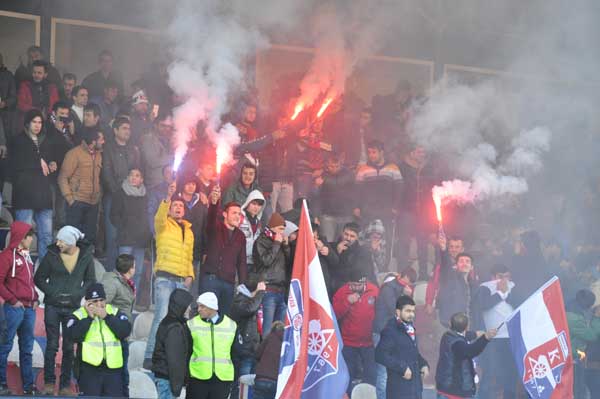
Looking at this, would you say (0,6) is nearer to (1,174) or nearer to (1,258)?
(1,174)

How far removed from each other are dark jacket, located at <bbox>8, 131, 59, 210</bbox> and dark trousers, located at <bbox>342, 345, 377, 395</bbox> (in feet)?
8.91

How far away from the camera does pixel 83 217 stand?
31.0ft

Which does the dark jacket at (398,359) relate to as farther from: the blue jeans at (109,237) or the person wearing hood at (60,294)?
the blue jeans at (109,237)

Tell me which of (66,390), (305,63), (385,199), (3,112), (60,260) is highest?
(305,63)

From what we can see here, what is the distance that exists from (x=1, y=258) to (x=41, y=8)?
4.11m

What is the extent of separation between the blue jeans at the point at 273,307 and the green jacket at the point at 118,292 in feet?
3.57

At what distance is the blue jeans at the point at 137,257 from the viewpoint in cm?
927

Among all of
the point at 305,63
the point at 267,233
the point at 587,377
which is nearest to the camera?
the point at 267,233

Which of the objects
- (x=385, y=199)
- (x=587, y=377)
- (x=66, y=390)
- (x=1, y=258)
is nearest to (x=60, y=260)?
(x=1, y=258)

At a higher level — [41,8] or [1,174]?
[41,8]

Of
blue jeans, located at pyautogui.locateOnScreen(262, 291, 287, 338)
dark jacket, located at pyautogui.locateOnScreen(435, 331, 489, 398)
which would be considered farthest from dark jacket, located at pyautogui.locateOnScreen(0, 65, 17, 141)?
dark jacket, located at pyautogui.locateOnScreen(435, 331, 489, 398)

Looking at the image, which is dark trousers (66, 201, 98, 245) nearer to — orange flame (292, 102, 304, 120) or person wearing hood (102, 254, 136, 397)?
person wearing hood (102, 254, 136, 397)

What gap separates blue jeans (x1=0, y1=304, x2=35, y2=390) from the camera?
795cm

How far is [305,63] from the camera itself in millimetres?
12180
